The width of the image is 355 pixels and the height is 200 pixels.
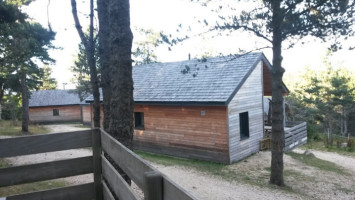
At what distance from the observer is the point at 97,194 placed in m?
3.32

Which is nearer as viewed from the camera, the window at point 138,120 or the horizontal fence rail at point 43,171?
the horizontal fence rail at point 43,171

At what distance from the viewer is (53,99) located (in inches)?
1385

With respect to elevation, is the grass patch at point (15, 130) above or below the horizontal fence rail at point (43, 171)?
below

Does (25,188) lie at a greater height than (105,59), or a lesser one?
lesser

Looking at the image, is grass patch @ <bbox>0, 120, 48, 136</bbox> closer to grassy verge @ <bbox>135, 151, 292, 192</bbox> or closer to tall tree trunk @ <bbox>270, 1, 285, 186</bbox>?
grassy verge @ <bbox>135, 151, 292, 192</bbox>

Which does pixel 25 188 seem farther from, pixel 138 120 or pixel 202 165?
pixel 138 120

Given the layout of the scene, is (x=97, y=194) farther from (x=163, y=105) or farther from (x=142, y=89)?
(x=142, y=89)

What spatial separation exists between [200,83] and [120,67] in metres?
10.5

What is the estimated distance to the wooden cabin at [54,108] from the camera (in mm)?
34094

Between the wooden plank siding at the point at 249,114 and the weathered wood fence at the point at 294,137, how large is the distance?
6.39 ft

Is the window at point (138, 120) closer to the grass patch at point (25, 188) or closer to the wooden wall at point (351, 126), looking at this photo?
the grass patch at point (25, 188)

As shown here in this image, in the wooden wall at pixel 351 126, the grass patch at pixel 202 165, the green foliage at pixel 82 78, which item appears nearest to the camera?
the grass patch at pixel 202 165

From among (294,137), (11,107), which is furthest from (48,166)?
(11,107)

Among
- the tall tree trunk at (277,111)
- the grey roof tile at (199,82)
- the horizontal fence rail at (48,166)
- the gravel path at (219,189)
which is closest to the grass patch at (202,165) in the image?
the gravel path at (219,189)
